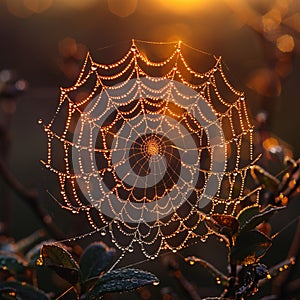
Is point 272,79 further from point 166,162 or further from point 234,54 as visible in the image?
point 234,54

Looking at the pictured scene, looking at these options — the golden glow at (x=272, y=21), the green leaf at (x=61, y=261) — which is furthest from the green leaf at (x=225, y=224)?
the golden glow at (x=272, y=21)

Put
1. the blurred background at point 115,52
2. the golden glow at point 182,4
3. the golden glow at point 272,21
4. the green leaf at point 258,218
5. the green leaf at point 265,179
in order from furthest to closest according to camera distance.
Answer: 1. the golden glow at point 182,4
2. the golden glow at point 272,21
3. the blurred background at point 115,52
4. the green leaf at point 265,179
5. the green leaf at point 258,218

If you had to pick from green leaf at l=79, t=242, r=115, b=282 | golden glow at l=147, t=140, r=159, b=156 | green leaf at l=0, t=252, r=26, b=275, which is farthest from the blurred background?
green leaf at l=0, t=252, r=26, b=275

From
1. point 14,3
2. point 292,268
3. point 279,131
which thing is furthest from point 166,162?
point 14,3

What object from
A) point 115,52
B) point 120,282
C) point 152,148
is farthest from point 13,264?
point 115,52

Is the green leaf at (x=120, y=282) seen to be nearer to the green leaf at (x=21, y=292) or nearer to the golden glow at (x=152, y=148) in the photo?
the green leaf at (x=21, y=292)

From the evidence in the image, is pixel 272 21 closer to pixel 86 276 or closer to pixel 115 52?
pixel 86 276
